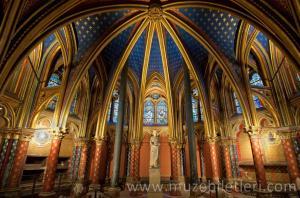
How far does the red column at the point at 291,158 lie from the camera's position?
10789 mm

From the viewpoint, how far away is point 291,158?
11039 millimetres

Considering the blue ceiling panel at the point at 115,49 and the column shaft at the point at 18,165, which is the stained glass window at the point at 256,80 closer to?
the blue ceiling panel at the point at 115,49

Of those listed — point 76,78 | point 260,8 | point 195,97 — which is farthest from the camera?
point 195,97

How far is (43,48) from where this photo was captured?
12664mm

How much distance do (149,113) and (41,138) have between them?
12491 mm

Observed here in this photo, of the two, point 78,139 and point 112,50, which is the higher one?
point 112,50

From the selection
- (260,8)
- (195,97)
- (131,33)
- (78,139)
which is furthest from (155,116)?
(260,8)

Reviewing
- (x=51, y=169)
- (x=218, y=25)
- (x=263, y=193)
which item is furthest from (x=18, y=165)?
(x=218, y=25)

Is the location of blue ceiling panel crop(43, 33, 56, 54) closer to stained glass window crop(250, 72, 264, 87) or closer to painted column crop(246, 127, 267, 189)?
painted column crop(246, 127, 267, 189)

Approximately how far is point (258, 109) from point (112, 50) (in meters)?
14.2

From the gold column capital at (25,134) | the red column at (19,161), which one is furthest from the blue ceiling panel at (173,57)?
the red column at (19,161)

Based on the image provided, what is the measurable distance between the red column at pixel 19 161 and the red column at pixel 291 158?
54.8ft

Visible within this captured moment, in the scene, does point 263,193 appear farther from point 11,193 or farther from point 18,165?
point 18,165

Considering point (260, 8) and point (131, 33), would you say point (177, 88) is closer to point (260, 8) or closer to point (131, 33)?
point (131, 33)
